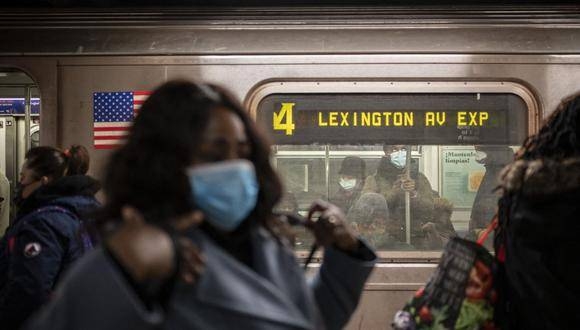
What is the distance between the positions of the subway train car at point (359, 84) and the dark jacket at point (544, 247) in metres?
1.84

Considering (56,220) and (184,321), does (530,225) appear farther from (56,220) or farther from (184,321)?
(56,220)

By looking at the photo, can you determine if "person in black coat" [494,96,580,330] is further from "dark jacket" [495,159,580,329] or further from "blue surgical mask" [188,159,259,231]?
"blue surgical mask" [188,159,259,231]

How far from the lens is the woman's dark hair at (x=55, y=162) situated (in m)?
2.87

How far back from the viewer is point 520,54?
337cm

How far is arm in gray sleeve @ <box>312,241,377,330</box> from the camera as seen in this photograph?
1.42m

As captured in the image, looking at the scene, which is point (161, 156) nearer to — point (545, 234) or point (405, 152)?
point (545, 234)

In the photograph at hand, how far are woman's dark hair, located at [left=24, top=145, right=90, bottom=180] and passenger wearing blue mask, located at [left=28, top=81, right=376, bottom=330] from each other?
1876mm

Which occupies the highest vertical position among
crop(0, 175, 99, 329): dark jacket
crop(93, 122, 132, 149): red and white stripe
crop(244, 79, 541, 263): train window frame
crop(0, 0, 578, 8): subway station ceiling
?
crop(0, 0, 578, 8): subway station ceiling

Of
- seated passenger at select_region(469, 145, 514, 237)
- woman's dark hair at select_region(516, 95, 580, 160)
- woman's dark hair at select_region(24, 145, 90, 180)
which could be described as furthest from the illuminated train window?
woman's dark hair at select_region(516, 95, 580, 160)

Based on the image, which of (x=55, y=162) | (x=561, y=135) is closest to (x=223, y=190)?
(x=561, y=135)

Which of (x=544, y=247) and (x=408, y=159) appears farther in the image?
(x=408, y=159)

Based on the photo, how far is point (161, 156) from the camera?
108cm

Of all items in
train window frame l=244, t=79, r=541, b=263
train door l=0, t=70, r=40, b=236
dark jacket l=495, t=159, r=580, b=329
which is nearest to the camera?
dark jacket l=495, t=159, r=580, b=329

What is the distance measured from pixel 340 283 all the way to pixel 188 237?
18.8 inches
